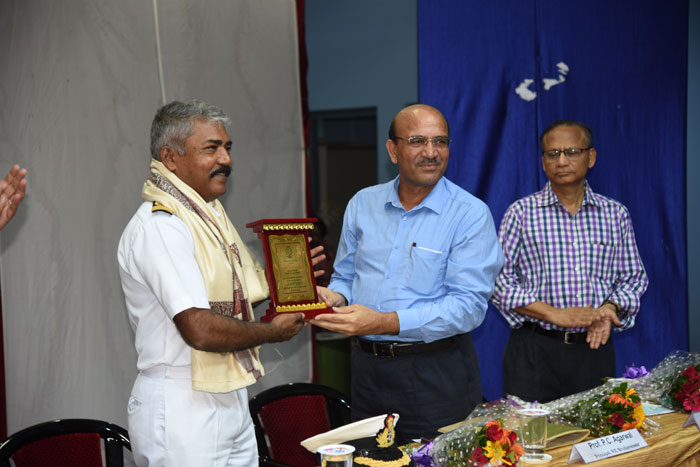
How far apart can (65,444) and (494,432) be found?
1.44 m

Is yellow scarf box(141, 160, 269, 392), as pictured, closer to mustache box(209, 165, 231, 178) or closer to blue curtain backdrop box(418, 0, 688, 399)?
mustache box(209, 165, 231, 178)

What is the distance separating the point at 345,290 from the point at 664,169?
2.45m

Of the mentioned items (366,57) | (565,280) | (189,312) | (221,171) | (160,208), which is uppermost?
(366,57)

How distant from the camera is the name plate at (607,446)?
198 cm

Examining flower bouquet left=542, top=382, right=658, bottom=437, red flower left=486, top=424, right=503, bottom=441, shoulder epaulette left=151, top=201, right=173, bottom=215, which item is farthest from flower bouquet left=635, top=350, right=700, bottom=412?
shoulder epaulette left=151, top=201, right=173, bottom=215

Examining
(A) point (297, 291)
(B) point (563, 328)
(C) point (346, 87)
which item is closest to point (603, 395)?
(B) point (563, 328)

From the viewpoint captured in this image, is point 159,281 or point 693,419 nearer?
point 159,281

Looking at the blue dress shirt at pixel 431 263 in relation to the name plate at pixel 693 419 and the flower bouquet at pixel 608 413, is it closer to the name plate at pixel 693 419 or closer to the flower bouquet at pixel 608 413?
the flower bouquet at pixel 608 413

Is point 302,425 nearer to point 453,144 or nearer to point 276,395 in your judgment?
point 276,395

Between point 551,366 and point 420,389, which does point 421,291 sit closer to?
point 420,389

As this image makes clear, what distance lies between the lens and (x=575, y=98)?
4227 mm

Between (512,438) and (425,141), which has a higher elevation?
(425,141)

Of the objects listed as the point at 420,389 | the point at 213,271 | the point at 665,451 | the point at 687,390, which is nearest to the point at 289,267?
the point at 213,271

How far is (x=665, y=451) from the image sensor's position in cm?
217
